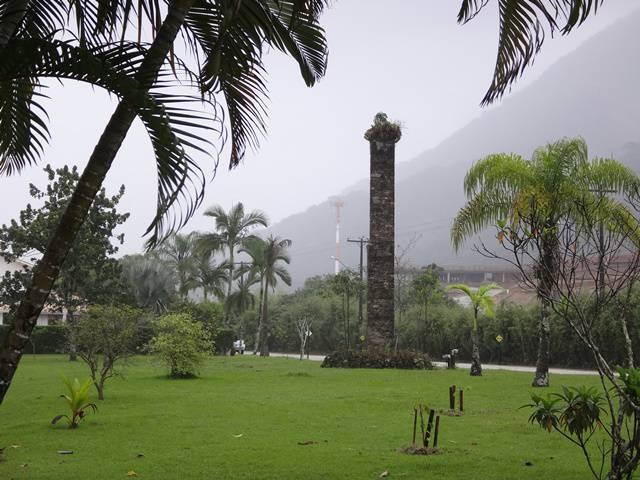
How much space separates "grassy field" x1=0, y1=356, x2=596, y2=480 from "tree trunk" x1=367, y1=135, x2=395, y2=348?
7.79 m

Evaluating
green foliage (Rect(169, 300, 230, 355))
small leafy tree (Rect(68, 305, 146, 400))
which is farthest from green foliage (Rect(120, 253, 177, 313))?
small leafy tree (Rect(68, 305, 146, 400))

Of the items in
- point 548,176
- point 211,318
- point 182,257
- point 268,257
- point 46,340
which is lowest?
point 46,340

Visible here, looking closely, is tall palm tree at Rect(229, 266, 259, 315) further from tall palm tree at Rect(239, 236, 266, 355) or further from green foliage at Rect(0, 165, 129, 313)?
green foliage at Rect(0, 165, 129, 313)

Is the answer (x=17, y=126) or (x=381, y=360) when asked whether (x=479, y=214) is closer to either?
(x=381, y=360)

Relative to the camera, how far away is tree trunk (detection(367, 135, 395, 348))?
77.1ft

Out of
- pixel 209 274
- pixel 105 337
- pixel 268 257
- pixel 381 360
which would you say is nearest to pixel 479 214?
pixel 381 360

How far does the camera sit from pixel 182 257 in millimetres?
43688

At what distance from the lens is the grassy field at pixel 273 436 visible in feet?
22.5

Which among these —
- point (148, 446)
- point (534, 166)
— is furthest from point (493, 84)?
point (534, 166)

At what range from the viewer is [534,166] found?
17.0m

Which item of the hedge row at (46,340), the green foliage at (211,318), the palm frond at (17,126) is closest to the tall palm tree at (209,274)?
the green foliage at (211,318)

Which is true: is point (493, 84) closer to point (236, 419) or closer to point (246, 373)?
point (236, 419)

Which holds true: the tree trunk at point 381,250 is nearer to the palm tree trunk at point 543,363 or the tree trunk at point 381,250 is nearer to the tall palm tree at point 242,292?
the palm tree trunk at point 543,363

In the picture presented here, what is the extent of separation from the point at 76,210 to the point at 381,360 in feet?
60.9
